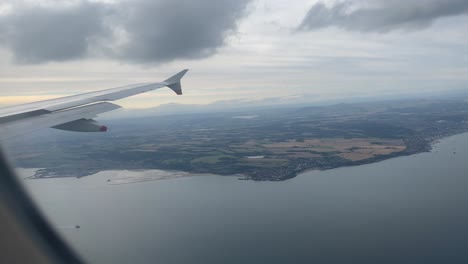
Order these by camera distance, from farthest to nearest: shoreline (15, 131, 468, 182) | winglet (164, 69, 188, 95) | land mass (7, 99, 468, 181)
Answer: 1. shoreline (15, 131, 468, 182)
2. land mass (7, 99, 468, 181)
3. winglet (164, 69, 188, 95)

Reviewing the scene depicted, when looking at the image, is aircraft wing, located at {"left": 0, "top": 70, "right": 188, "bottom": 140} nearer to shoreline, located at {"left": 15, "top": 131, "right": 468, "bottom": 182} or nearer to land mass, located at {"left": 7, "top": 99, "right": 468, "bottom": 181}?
land mass, located at {"left": 7, "top": 99, "right": 468, "bottom": 181}

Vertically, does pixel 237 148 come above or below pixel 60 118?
below

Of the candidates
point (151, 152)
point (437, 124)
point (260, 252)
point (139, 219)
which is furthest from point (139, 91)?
point (437, 124)

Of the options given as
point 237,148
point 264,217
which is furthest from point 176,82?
point 237,148

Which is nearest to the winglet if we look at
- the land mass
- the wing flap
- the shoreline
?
the wing flap

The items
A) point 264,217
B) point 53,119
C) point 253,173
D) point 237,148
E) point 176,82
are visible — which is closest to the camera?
point 53,119

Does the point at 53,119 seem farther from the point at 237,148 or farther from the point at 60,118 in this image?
the point at 237,148

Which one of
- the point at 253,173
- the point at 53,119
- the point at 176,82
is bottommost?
the point at 253,173

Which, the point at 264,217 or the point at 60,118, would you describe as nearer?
the point at 60,118
